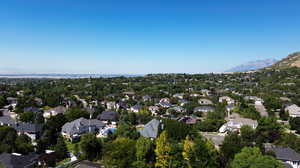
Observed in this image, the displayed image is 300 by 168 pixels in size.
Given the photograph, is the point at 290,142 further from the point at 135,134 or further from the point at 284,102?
the point at 284,102

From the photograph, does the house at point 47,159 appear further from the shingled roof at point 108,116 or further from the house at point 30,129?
the shingled roof at point 108,116

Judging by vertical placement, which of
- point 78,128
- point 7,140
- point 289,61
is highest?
point 289,61

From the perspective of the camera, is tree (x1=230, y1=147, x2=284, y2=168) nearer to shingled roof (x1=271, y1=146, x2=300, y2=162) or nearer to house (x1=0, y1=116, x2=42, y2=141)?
shingled roof (x1=271, y1=146, x2=300, y2=162)

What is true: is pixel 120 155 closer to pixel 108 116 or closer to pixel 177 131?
pixel 177 131

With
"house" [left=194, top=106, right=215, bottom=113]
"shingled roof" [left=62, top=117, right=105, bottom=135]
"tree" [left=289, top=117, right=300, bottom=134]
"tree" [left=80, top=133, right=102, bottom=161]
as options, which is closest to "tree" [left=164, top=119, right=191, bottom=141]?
"tree" [left=80, top=133, right=102, bottom=161]

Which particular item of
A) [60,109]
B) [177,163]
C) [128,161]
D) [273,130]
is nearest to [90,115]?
[60,109]

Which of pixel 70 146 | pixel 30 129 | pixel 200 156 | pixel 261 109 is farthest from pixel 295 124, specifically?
pixel 30 129
